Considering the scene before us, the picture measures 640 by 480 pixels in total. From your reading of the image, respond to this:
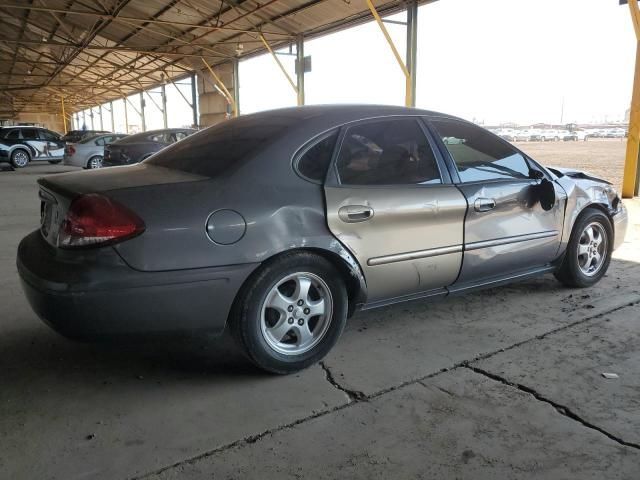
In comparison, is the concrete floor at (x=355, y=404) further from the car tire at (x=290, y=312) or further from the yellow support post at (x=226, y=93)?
the yellow support post at (x=226, y=93)

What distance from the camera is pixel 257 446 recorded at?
223 centimetres

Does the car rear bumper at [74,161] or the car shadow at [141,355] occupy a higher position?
the car rear bumper at [74,161]

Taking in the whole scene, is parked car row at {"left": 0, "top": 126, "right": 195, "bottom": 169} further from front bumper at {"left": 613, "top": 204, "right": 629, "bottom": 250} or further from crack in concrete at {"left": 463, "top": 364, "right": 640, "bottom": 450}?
crack in concrete at {"left": 463, "top": 364, "right": 640, "bottom": 450}

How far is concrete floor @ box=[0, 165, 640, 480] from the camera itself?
2117 millimetres

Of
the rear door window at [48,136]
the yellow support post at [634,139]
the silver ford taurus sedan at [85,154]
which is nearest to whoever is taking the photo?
the yellow support post at [634,139]

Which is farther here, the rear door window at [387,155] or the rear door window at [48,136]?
the rear door window at [48,136]

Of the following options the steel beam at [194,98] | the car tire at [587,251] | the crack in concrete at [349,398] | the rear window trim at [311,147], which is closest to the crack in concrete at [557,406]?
the crack in concrete at [349,398]

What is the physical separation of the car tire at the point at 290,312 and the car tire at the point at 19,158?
19.8 m

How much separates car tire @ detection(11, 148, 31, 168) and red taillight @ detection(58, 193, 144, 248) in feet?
64.1

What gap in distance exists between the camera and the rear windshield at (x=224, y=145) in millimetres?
2832

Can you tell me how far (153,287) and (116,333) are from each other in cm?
28

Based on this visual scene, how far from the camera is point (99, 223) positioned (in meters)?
2.40

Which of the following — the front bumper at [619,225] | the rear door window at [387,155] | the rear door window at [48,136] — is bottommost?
the front bumper at [619,225]

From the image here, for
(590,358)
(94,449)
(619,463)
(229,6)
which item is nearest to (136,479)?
(94,449)
